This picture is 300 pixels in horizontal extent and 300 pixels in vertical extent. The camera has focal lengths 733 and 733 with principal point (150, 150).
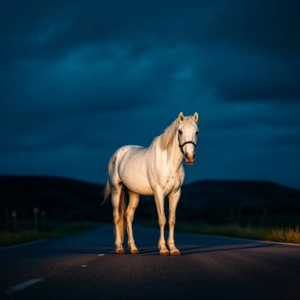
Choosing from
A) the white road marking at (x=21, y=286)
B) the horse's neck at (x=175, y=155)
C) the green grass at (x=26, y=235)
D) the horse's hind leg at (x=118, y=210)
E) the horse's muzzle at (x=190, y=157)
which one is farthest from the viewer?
the green grass at (x=26, y=235)

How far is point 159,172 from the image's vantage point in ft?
47.9

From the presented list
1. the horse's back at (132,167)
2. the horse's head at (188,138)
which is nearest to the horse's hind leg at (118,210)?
the horse's back at (132,167)

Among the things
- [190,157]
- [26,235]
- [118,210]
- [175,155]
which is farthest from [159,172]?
[26,235]

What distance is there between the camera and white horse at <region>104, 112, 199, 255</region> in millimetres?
13795

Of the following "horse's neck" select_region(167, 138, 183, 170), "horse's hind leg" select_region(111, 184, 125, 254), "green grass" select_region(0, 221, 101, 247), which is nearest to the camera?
"horse's neck" select_region(167, 138, 183, 170)

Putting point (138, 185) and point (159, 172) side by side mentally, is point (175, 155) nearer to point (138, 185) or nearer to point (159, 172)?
point (159, 172)

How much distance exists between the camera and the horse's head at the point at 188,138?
13.5m

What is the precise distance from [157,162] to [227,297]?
773 cm

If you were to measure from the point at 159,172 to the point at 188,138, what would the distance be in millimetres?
1333

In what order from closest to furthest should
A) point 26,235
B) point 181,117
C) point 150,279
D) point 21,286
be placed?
point 21,286, point 150,279, point 181,117, point 26,235

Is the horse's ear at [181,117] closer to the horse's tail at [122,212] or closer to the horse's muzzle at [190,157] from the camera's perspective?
the horse's muzzle at [190,157]

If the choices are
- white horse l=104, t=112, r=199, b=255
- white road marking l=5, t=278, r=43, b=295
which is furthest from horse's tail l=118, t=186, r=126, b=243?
white road marking l=5, t=278, r=43, b=295

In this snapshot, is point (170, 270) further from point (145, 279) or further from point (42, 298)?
point (42, 298)

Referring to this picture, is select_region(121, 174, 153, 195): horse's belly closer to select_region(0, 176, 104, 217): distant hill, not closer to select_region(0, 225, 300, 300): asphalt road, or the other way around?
select_region(0, 225, 300, 300): asphalt road
